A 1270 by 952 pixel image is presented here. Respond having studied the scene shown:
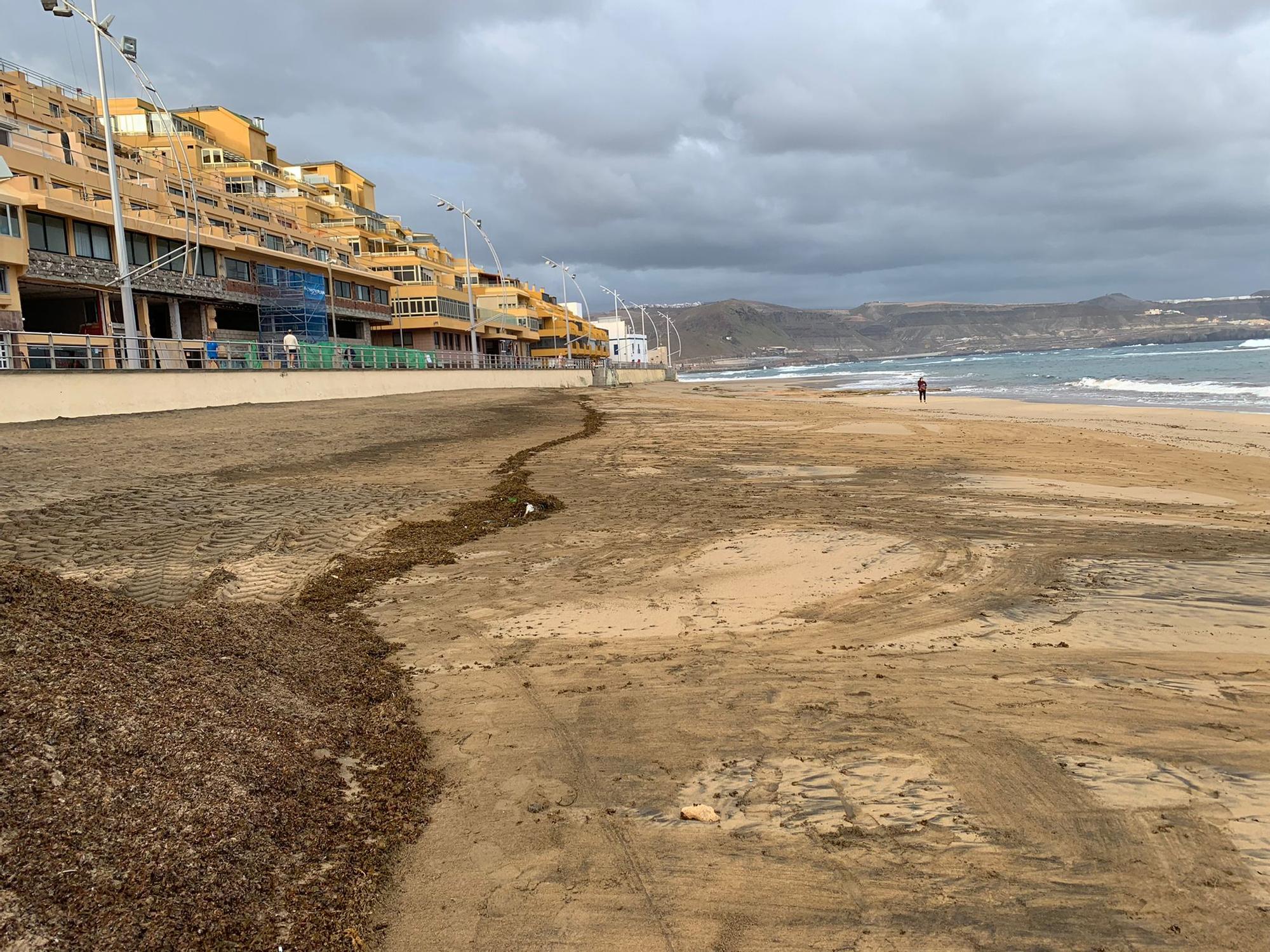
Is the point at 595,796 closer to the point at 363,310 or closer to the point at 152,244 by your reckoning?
the point at 152,244

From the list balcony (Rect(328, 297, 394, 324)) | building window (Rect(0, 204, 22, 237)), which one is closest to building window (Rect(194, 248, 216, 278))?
balcony (Rect(328, 297, 394, 324))

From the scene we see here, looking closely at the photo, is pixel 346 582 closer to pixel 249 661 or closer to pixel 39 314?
pixel 249 661

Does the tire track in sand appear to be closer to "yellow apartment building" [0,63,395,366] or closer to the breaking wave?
"yellow apartment building" [0,63,395,366]

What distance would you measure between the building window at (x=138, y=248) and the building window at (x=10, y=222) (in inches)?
249

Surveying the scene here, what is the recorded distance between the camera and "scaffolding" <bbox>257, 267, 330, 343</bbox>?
167 feet

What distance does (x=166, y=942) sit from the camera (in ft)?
8.32

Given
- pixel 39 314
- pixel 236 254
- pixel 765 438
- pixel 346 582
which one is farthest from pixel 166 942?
pixel 236 254

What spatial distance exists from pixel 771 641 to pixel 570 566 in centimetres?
258

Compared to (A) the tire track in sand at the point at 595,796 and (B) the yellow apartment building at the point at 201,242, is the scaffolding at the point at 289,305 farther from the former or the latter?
(A) the tire track in sand at the point at 595,796

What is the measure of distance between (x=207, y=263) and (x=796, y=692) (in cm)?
4784

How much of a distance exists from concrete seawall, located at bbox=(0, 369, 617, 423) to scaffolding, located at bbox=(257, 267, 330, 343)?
1473 cm

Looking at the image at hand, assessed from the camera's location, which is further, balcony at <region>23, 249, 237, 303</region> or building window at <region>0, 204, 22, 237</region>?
balcony at <region>23, 249, 237, 303</region>

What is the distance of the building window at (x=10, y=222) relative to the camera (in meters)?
31.1

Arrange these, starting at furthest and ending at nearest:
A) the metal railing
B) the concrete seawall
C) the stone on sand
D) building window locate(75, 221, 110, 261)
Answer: building window locate(75, 221, 110, 261), the metal railing, the concrete seawall, the stone on sand
